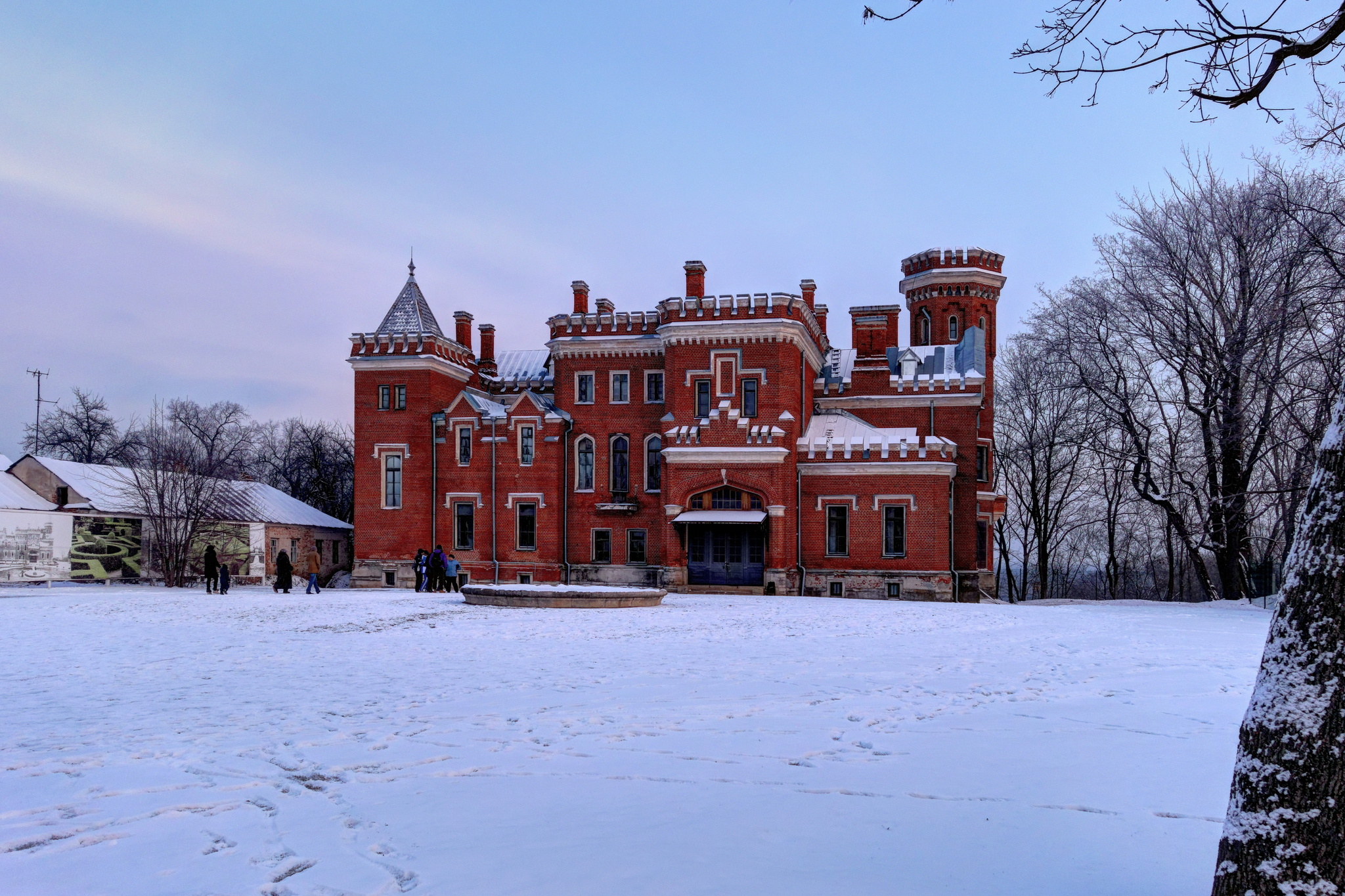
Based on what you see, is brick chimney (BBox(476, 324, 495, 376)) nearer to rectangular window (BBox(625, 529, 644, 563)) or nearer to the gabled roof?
the gabled roof

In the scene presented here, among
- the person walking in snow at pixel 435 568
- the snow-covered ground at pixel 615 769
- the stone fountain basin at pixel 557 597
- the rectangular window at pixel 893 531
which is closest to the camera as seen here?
the snow-covered ground at pixel 615 769

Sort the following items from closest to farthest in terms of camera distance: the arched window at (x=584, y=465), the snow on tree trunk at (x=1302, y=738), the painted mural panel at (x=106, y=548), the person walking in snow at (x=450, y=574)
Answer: the snow on tree trunk at (x=1302, y=738)
the person walking in snow at (x=450, y=574)
the painted mural panel at (x=106, y=548)
the arched window at (x=584, y=465)

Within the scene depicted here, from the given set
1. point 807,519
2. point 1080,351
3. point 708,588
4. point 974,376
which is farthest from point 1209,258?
point 708,588

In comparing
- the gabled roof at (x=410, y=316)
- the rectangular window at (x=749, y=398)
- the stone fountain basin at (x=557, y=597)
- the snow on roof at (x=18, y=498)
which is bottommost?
the stone fountain basin at (x=557, y=597)

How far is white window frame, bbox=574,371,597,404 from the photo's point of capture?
1355 inches

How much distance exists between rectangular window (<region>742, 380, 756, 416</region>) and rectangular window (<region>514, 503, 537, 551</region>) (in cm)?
887

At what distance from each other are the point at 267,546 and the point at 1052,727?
35.7 m

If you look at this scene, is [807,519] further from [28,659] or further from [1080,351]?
[28,659]

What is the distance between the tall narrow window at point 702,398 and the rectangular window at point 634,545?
5105mm

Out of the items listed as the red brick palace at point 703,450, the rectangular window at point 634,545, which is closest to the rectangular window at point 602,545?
the red brick palace at point 703,450

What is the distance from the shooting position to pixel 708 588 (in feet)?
100

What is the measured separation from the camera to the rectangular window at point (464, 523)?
3453 centimetres

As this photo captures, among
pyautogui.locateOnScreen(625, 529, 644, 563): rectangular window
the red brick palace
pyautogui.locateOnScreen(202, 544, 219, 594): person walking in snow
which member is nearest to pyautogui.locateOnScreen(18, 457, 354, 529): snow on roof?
the red brick palace

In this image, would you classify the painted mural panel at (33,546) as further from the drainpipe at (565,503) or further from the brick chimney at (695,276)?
the brick chimney at (695,276)
